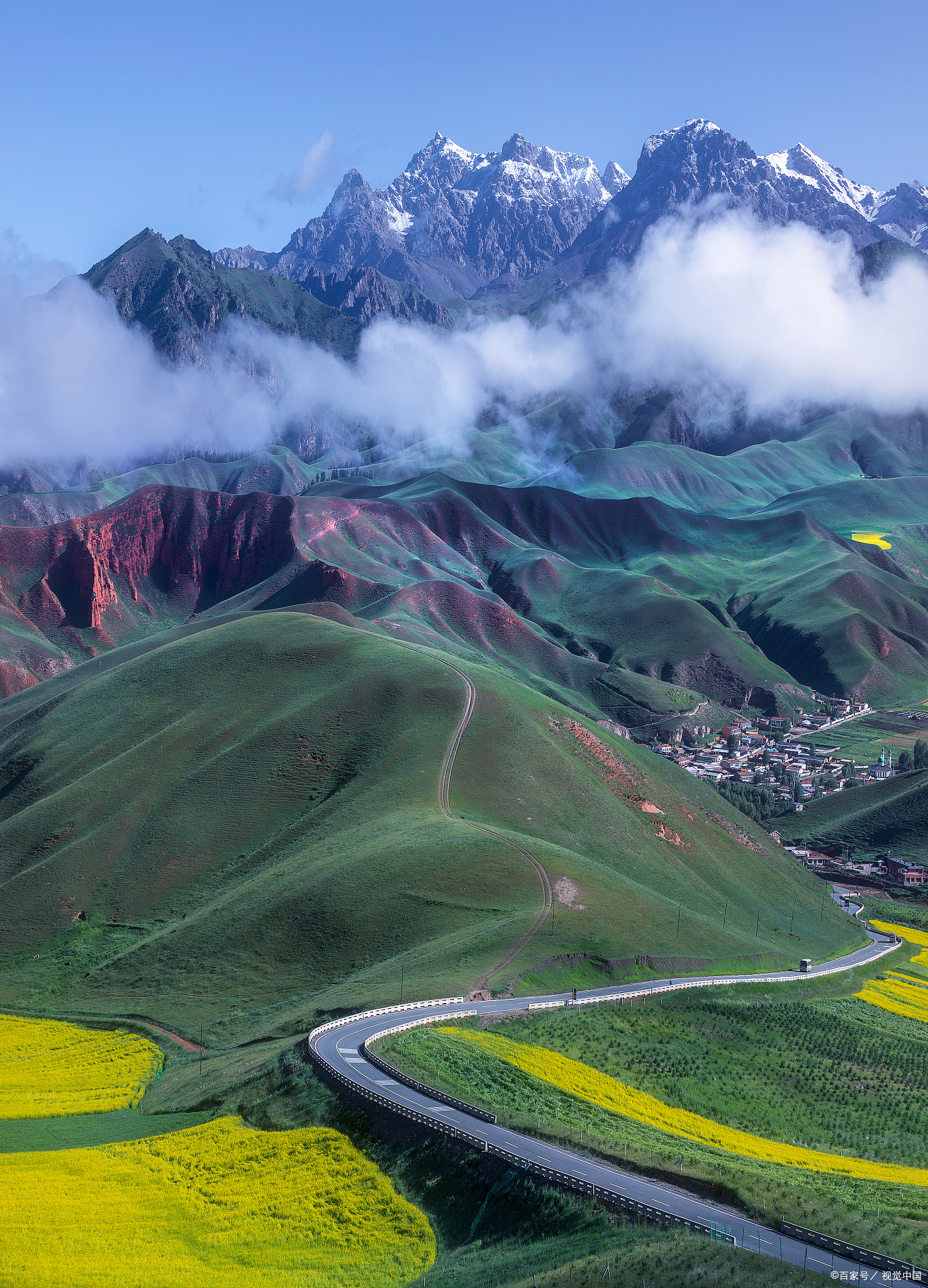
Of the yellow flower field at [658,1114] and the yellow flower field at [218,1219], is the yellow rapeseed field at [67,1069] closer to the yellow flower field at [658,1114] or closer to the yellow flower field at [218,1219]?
the yellow flower field at [218,1219]

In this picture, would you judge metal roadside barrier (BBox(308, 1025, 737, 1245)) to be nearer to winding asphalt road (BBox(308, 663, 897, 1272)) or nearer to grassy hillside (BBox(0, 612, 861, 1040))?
winding asphalt road (BBox(308, 663, 897, 1272))

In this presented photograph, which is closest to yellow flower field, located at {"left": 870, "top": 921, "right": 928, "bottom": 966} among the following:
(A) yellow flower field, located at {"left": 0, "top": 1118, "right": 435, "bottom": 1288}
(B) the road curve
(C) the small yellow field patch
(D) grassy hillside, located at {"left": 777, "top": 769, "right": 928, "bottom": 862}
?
(C) the small yellow field patch

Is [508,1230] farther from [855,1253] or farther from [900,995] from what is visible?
[900,995]

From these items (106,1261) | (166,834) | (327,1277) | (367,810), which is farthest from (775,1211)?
(166,834)

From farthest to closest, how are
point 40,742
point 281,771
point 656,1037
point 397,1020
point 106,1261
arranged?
point 40,742 < point 281,771 < point 656,1037 < point 397,1020 < point 106,1261

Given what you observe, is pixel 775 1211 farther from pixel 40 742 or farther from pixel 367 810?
pixel 40 742

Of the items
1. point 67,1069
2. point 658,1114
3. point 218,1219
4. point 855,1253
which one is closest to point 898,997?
point 658,1114
